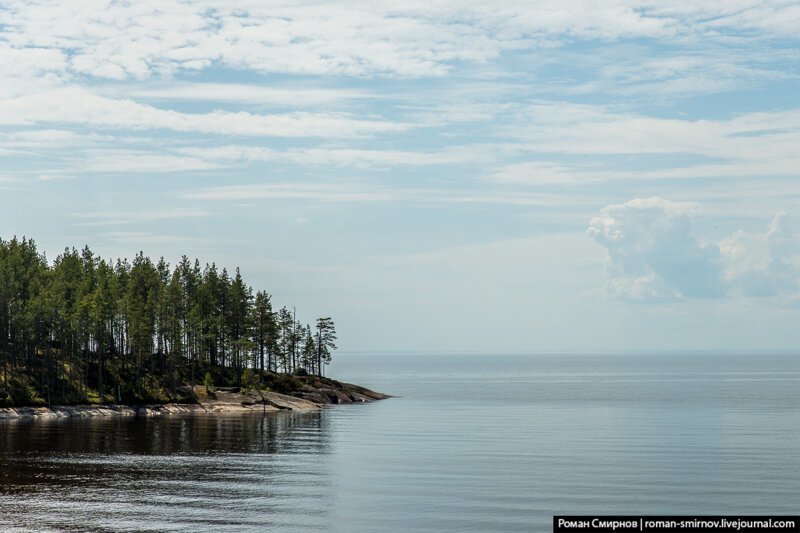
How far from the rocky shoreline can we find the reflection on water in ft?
31.1

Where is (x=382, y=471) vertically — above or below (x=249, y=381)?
below

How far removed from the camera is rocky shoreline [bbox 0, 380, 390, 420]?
139000 millimetres

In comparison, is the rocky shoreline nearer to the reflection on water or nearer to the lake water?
the lake water

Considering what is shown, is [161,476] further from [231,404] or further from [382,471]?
[231,404]

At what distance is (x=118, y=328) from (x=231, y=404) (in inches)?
1196

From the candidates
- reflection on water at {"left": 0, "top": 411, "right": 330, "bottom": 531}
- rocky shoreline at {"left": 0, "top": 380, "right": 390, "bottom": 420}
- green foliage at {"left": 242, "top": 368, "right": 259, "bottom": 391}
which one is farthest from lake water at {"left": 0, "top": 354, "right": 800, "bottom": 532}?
green foliage at {"left": 242, "top": 368, "right": 259, "bottom": 391}

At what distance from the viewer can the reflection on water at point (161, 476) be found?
63.3m

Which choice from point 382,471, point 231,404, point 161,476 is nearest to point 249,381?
point 231,404

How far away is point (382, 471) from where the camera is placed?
284ft

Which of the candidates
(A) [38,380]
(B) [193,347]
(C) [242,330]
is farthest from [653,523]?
(C) [242,330]

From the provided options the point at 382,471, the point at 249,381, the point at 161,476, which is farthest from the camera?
the point at 249,381

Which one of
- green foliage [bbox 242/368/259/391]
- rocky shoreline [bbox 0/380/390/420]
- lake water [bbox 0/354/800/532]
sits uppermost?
green foliage [bbox 242/368/259/391]

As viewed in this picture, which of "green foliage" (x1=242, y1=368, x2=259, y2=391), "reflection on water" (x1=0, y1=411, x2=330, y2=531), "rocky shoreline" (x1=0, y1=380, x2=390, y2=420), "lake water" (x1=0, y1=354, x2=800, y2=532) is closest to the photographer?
"reflection on water" (x1=0, y1=411, x2=330, y2=531)

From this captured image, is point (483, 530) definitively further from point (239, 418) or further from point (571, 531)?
point (239, 418)
